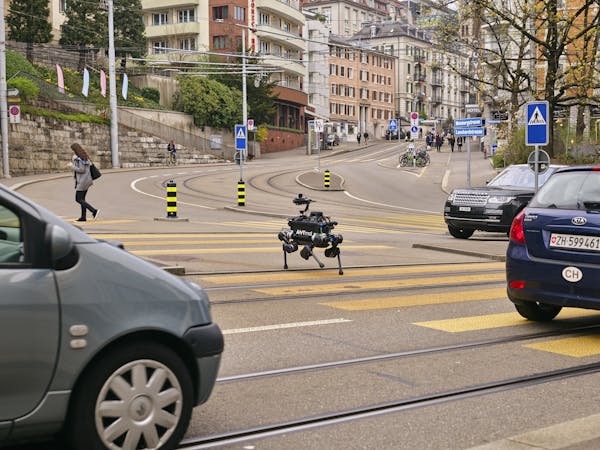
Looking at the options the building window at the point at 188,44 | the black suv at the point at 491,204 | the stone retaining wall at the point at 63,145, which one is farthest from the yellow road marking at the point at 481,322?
the building window at the point at 188,44

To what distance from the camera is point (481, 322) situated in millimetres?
8641

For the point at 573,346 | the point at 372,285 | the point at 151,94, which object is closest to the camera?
the point at 573,346

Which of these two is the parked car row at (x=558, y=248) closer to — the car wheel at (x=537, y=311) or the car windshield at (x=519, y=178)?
the car wheel at (x=537, y=311)

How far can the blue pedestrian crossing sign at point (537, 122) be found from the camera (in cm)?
1667

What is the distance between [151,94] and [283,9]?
92.8 feet

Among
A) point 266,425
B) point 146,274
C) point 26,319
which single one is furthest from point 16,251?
point 266,425

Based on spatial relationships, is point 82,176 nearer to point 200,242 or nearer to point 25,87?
point 200,242

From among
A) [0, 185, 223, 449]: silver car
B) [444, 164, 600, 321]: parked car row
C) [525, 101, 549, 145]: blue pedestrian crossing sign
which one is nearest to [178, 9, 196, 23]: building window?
[525, 101, 549, 145]: blue pedestrian crossing sign

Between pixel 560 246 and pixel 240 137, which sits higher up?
pixel 240 137

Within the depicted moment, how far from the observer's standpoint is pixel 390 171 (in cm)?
5612

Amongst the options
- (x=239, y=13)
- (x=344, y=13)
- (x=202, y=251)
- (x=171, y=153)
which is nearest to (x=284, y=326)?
(x=202, y=251)

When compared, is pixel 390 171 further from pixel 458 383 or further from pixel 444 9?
pixel 458 383

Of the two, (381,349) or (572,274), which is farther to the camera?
(572,274)

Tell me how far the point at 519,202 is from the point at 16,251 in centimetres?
1694
